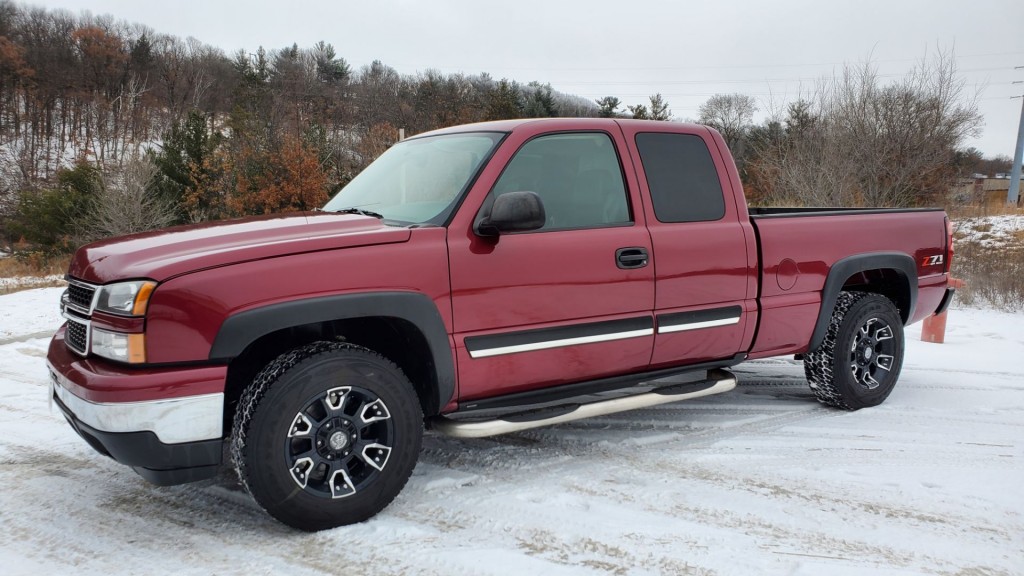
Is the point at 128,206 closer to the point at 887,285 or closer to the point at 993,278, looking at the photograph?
the point at 993,278

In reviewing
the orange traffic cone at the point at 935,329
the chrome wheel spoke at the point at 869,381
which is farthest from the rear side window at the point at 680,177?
the orange traffic cone at the point at 935,329

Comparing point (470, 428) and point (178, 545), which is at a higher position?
point (470, 428)

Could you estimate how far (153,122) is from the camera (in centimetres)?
6050

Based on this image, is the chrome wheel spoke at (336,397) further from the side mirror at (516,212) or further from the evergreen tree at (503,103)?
the evergreen tree at (503,103)

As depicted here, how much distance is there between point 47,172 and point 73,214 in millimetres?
30168

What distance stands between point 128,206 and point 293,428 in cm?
3106

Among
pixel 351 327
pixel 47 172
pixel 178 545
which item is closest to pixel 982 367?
pixel 351 327

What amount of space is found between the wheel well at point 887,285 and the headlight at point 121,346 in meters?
4.32

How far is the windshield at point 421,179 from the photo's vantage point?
11.4 feet

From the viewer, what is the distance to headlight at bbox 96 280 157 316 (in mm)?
2635

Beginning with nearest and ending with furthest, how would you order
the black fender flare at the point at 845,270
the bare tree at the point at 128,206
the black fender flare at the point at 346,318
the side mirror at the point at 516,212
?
the black fender flare at the point at 346,318, the side mirror at the point at 516,212, the black fender flare at the point at 845,270, the bare tree at the point at 128,206

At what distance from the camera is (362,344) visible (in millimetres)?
3387

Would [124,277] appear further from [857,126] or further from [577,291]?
[857,126]

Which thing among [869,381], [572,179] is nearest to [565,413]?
[572,179]
